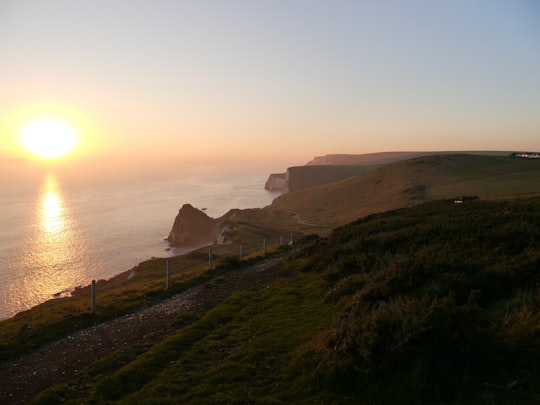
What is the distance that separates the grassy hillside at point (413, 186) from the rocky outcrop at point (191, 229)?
92.4 ft

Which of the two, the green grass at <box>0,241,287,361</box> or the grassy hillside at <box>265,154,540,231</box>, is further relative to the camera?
the grassy hillside at <box>265,154,540,231</box>

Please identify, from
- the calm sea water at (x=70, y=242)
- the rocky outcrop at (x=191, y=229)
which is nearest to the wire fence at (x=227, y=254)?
the calm sea water at (x=70, y=242)

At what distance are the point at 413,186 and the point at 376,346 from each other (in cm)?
10325

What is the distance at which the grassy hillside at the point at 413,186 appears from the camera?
268ft

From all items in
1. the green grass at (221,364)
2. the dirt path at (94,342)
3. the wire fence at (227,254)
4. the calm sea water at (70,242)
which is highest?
the green grass at (221,364)

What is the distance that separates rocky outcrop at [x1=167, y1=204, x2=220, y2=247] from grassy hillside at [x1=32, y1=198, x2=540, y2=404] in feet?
306

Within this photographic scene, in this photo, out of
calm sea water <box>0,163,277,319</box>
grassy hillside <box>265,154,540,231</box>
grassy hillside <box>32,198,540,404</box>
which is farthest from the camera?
grassy hillside <box>265,154,540,231</box>

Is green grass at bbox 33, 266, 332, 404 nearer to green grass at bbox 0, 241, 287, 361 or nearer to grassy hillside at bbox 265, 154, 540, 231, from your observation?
green grass at bbox 0, 241, 287, 361

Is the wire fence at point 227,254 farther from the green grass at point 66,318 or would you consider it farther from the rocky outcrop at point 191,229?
the rocky outcrop at point 191,229

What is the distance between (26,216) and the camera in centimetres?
14575

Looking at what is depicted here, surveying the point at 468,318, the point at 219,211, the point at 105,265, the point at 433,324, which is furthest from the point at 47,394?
the point at 219,211

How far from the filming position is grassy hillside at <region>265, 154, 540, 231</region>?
81688 millimetres

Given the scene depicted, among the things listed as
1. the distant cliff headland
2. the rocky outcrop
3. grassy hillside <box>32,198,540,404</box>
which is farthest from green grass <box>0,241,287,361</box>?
the rocky outcrop

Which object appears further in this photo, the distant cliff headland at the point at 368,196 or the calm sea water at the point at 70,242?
the distant cliff headland at the point at 368,196
